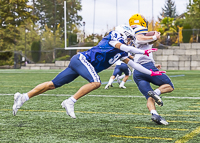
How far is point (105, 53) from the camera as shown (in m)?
5.23

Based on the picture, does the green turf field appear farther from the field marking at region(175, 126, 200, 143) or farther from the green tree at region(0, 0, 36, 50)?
the green tree at region(0, 0, 36, 50)

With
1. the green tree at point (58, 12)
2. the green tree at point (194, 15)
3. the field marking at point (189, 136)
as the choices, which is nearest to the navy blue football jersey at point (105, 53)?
the field marking at point (189, 136)

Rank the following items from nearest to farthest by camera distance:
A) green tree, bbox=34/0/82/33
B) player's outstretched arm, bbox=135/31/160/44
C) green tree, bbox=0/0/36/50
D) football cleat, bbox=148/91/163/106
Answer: football cleat, bbox=148/91/163/106
player's outstretched arm, bbox=135/31/160/44
green tree, bbox=34/0/82/33
green tree, bbox=0/0/36/50

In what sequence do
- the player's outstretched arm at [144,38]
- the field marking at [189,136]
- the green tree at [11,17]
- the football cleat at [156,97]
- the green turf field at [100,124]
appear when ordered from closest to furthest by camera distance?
the field marking at [189,136]
the green turf field at [100,124]
the football cleat at [156,97]
the player's outstretched arm at [144,38]
the green tree at [11,17]

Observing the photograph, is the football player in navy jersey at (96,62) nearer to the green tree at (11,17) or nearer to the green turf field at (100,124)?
the green turf field at (100,124)

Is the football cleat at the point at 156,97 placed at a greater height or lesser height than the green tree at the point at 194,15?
lesser

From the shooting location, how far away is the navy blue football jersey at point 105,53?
5.23 meters

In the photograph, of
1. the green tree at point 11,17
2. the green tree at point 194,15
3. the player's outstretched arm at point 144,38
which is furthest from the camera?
the green tree at point 11,17

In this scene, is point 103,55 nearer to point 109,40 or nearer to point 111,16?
point 109,40

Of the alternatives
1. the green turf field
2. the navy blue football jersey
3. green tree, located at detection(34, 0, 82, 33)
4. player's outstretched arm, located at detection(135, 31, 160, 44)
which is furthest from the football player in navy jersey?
green tree, located at detection(34, 0, 82, 33)

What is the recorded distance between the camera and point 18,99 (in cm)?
557

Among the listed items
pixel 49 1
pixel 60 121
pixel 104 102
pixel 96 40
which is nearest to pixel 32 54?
pixel 49 1

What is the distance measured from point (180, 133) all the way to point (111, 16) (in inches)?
882

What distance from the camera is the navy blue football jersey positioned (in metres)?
5.23
